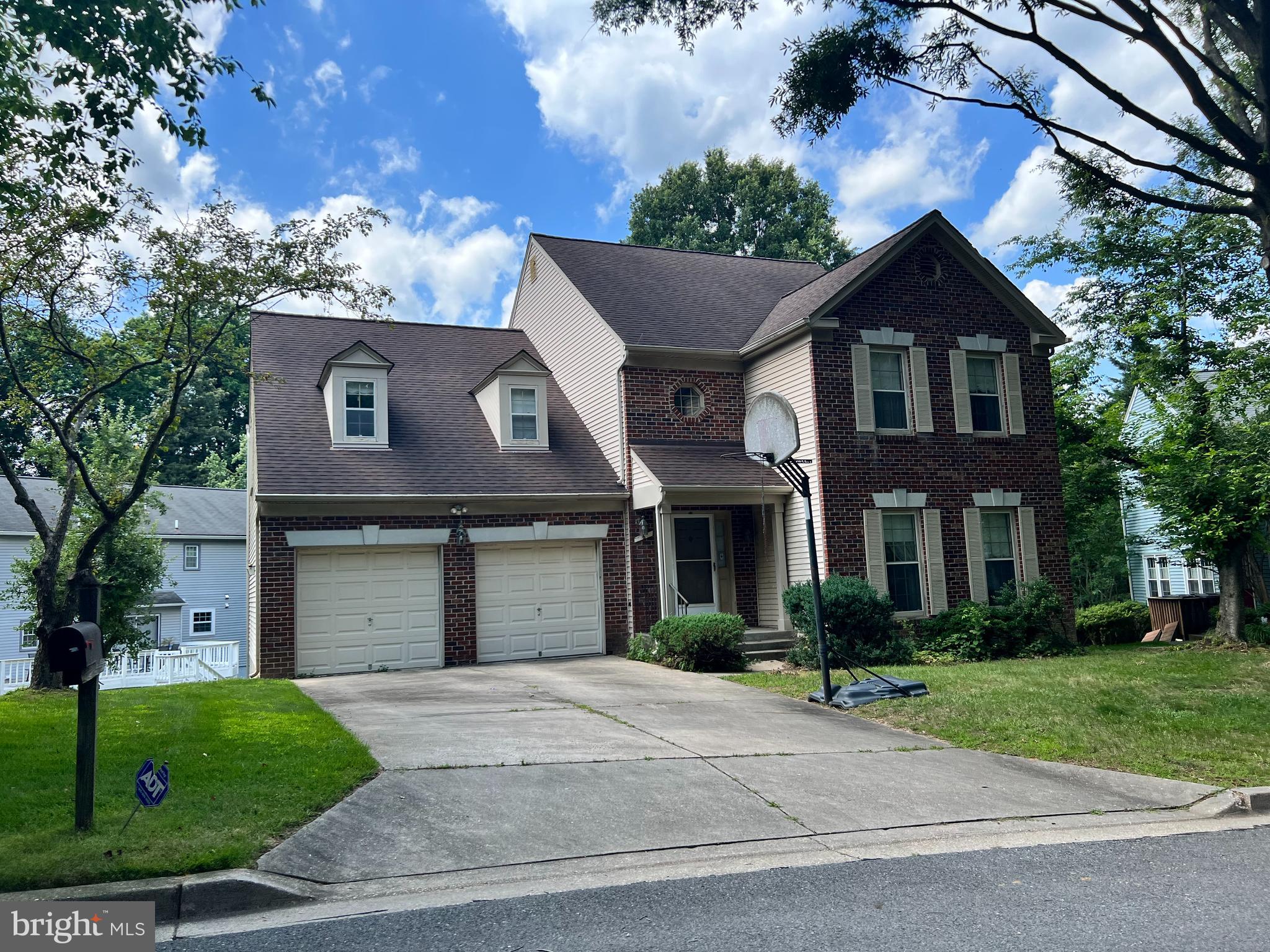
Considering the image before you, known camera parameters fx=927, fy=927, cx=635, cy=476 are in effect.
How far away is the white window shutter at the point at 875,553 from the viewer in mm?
16356

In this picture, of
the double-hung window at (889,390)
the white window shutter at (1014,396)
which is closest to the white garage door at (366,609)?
the double-hung window at (889,390)

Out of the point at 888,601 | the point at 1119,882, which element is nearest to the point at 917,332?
the point at 888,601

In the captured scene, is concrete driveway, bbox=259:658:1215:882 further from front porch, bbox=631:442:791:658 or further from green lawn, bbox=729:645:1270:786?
front porch, bbox=631:442:791:658

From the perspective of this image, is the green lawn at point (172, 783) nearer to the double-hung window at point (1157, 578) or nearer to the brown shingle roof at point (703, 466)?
the brown shingle roof at point (703, 466)

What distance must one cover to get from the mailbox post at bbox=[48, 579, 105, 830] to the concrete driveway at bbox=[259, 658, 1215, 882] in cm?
124

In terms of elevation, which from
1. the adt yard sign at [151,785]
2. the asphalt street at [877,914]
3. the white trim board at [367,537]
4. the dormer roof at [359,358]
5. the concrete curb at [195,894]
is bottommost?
the asphalt street at [877,914]

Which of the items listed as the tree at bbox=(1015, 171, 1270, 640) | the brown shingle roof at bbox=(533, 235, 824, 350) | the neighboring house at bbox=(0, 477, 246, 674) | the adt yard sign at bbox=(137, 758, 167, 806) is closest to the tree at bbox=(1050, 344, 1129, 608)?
the tree at bbox=(1015, 171, 1270, 640)

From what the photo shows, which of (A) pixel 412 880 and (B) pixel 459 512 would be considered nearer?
(A) pixel 412 880

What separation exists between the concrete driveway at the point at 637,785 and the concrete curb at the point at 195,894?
Result: 263 millimetres

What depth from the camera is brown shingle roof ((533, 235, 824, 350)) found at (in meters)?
18.3

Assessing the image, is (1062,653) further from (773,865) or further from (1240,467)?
(773,865)

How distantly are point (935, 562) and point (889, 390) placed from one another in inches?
128

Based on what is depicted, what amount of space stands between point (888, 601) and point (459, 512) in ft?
24.6

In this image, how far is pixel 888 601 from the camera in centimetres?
1523
